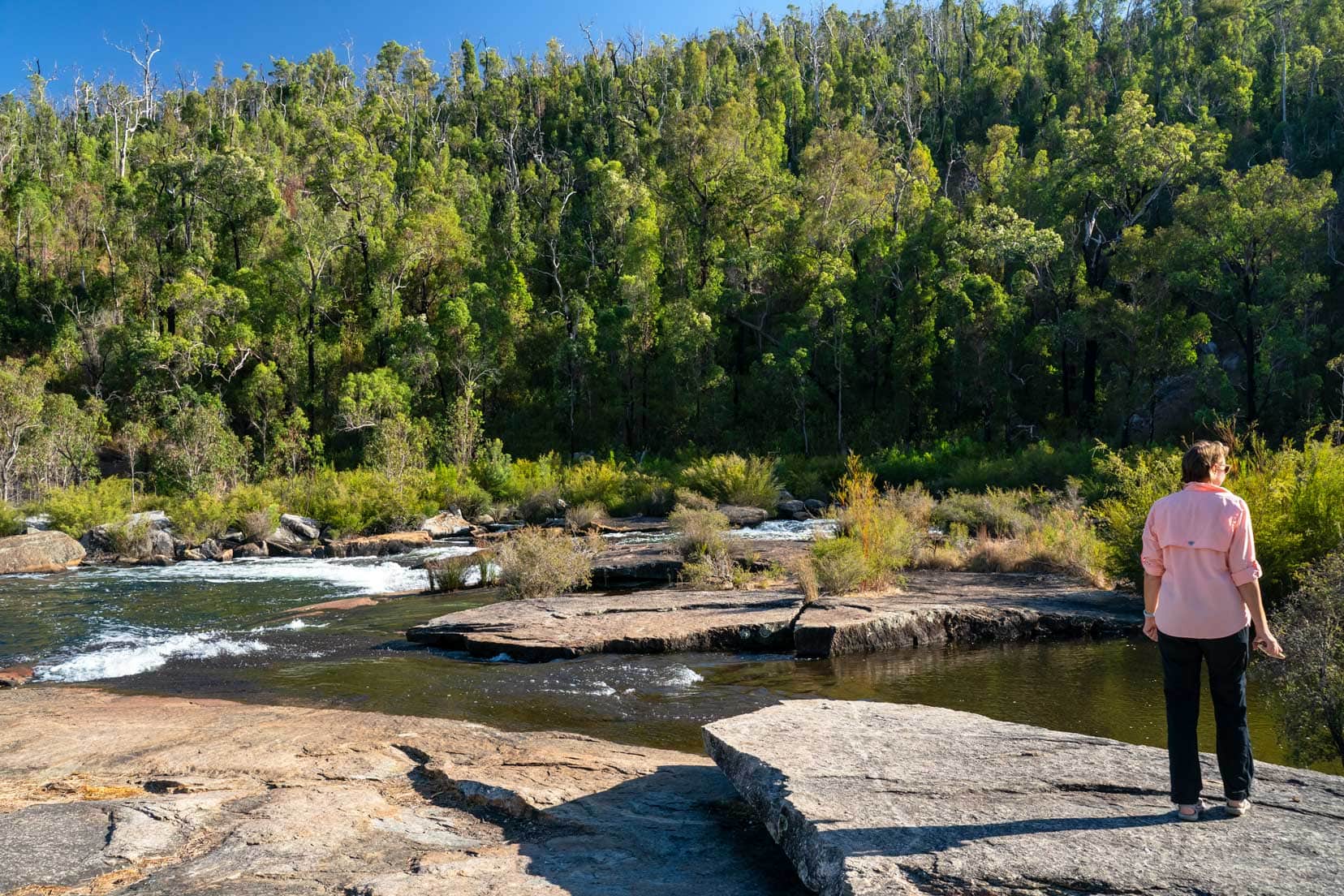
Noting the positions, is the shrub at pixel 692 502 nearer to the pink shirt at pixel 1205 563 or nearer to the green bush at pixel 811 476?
the green bush at pixel 811 476

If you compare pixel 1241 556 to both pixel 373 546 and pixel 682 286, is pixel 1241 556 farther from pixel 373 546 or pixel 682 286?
pixel 682 286

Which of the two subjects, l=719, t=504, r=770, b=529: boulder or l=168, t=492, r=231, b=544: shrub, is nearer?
Result: l=168, t=492, r=231, b=544: shrub

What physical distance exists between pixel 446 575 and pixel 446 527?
12.1 metres

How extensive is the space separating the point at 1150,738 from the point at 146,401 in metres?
40.9

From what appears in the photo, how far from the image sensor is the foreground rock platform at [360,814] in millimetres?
4203

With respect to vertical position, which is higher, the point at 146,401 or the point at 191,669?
the point at 146,401

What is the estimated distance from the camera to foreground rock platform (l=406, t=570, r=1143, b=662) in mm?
10625

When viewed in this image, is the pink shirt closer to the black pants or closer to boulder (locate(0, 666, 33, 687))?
the black pants

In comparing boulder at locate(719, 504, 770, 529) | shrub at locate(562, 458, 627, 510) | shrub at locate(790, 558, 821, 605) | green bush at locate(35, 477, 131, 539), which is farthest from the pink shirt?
shrub at locate(562, 458, 627, 510)

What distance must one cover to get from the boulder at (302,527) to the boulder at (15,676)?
16096 millimetres

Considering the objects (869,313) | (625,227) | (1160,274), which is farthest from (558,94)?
(1160,274)

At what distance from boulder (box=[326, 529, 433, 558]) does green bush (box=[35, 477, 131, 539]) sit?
18.3 feet

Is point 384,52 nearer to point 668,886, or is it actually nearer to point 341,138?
point 341,138

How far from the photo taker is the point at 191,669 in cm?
1042
